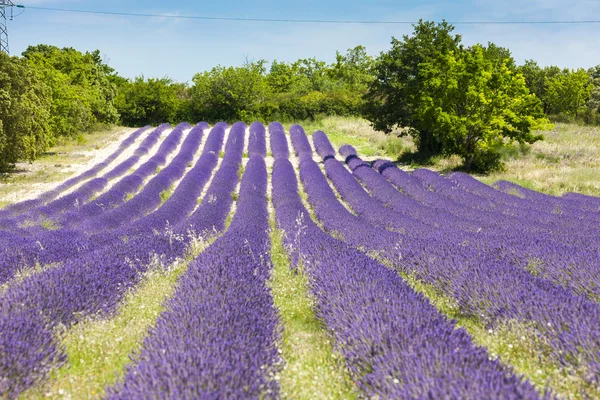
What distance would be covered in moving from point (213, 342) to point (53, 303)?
1.91 metres

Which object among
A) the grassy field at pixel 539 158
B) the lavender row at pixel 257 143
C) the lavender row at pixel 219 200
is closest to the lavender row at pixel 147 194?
the lavender row at pixel 219 200

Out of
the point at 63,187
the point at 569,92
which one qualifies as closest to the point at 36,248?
the point at 63,187

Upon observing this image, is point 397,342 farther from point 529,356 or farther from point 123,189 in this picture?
point 123,189

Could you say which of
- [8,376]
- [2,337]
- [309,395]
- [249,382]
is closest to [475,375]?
[309,395]

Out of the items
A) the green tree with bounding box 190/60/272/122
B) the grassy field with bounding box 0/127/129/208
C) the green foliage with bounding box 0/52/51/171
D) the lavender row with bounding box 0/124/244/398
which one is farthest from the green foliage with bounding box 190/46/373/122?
the lavender row with bounding box 0/124/244/398

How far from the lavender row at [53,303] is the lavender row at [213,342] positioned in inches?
27.5

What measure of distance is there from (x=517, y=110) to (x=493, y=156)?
235cm

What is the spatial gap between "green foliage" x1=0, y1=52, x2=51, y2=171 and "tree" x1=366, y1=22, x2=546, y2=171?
17518 mm

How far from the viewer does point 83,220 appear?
40.6 ft

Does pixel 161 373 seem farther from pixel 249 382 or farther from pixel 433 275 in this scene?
pixel 433 275

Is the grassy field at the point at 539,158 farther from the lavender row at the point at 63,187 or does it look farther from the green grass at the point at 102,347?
the green grass at the point at 102,347

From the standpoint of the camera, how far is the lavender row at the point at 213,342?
2443 mm

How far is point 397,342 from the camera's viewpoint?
298cm

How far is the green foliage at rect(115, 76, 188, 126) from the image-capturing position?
133ft
